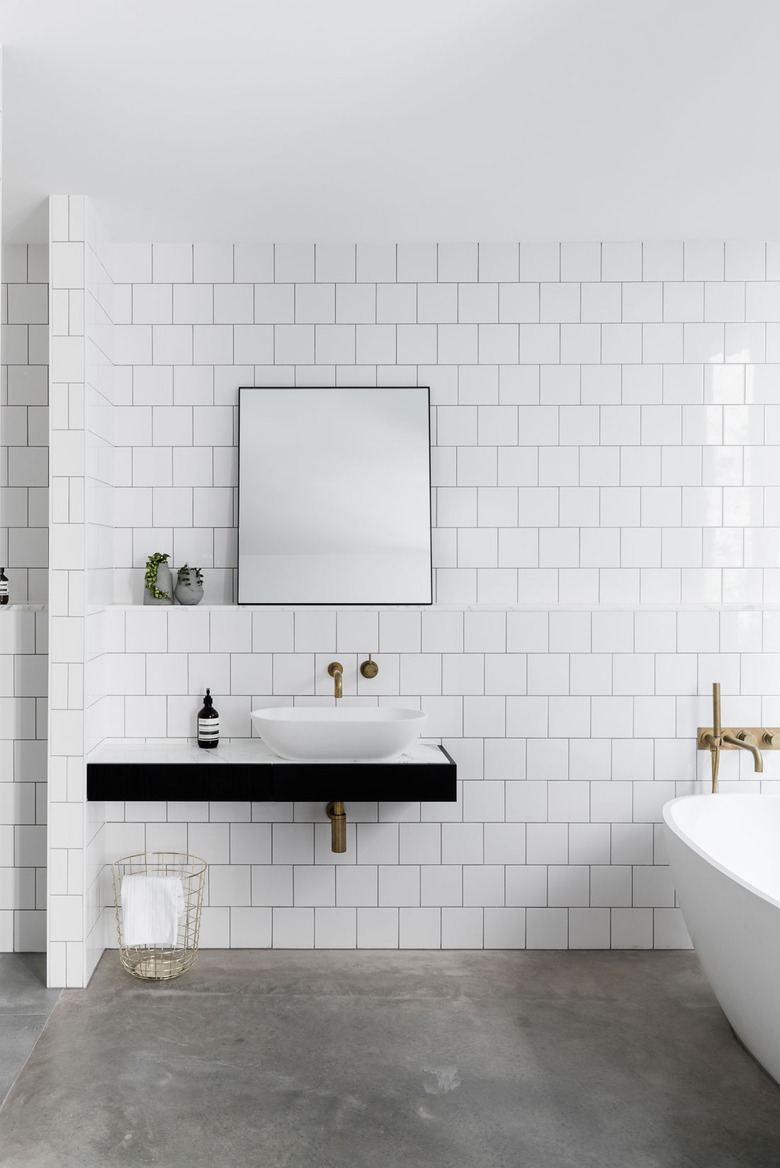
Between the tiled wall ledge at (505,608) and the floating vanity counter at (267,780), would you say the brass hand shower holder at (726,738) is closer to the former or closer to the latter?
the tiled wall ledge at (505,608)

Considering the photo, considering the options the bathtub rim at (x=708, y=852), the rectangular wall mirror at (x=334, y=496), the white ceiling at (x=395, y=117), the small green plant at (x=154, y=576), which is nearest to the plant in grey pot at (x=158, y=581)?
the small green plant at (x=154, y=576)

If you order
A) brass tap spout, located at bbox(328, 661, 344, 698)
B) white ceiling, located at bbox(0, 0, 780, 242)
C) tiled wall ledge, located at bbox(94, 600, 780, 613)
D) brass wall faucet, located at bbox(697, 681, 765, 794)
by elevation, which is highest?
white ceiling, located at bbox(0, 0, 780, 242)

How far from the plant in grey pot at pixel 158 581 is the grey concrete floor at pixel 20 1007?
144 cm

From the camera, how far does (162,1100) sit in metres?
2.49

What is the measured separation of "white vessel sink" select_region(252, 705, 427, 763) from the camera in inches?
118

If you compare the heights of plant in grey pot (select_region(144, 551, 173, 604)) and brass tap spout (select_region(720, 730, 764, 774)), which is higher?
plant in grey pot (select_region(144, 551, 173, 604))

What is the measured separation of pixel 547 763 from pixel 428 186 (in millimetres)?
2198

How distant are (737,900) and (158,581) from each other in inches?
91.0

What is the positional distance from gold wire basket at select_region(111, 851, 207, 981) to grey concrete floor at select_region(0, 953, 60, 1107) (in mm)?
305

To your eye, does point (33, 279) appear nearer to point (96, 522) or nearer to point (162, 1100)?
point (96, 522)

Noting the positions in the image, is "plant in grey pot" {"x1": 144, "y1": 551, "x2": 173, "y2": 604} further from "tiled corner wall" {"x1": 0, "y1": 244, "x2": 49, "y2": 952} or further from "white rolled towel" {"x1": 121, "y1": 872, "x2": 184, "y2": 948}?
"white rolled towel" {"x1": 121, "y1": 872, "x2": 184, "y2": 948}

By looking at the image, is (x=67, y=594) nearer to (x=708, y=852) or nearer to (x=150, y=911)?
A: (x=150, y=911)

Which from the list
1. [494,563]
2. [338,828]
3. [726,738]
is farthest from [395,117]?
[726,738]

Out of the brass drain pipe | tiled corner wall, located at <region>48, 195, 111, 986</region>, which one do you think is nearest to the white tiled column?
tiled corner wall, located at <region>48, 195, 111, 986</region>
